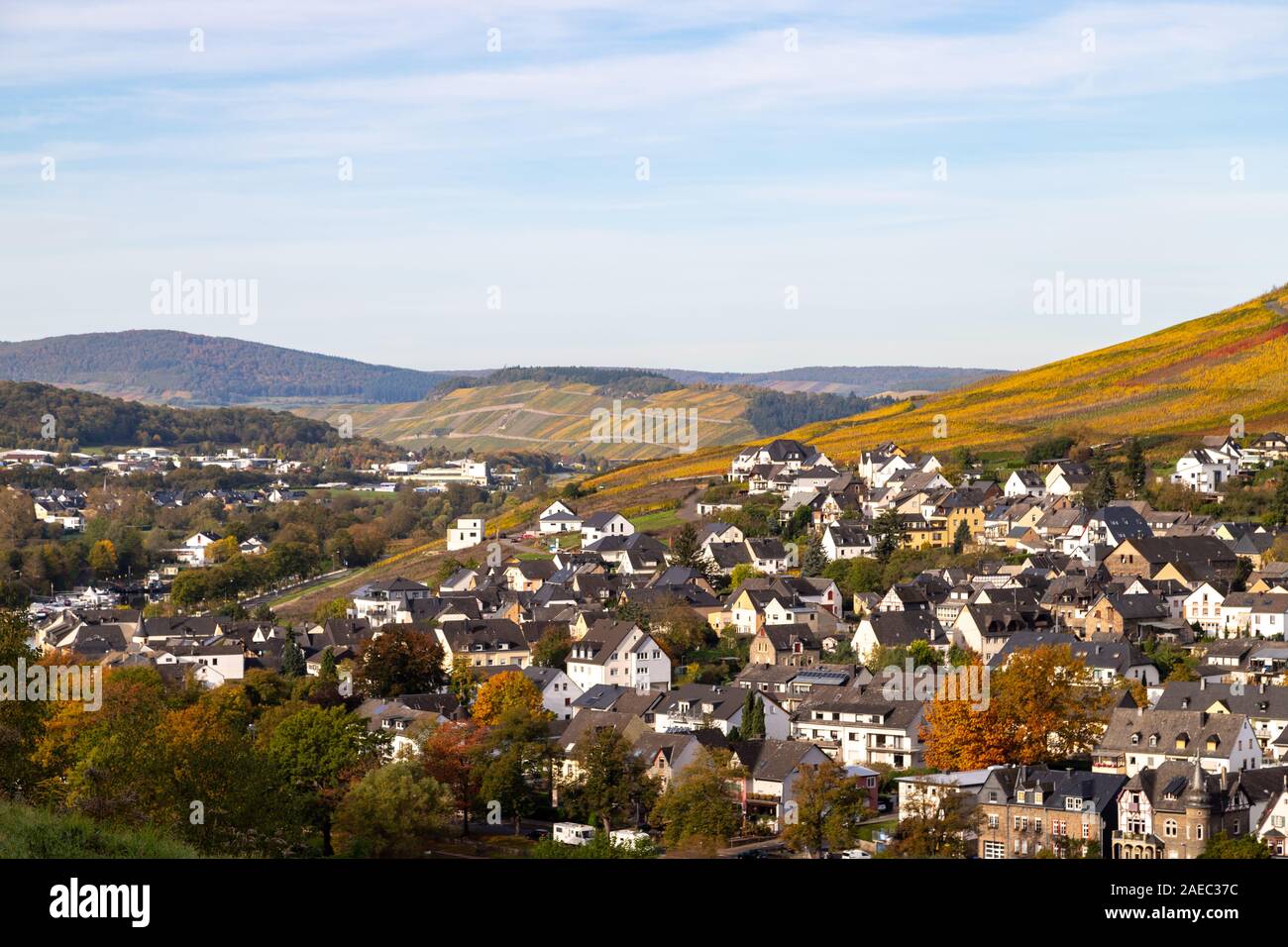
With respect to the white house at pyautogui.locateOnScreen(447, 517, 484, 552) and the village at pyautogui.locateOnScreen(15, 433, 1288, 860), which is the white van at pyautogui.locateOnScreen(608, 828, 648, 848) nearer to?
the village at pyautogui.locateOnScreen(15, 433, 1288, 860)

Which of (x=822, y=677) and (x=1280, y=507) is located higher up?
(x=1280, y=507)

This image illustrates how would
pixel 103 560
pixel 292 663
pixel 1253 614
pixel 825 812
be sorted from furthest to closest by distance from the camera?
pixel 103 560, pixel 292 663, pixel 1253 614, pixel 825 812

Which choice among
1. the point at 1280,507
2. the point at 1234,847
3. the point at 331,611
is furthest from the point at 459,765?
the point at 1280,507
